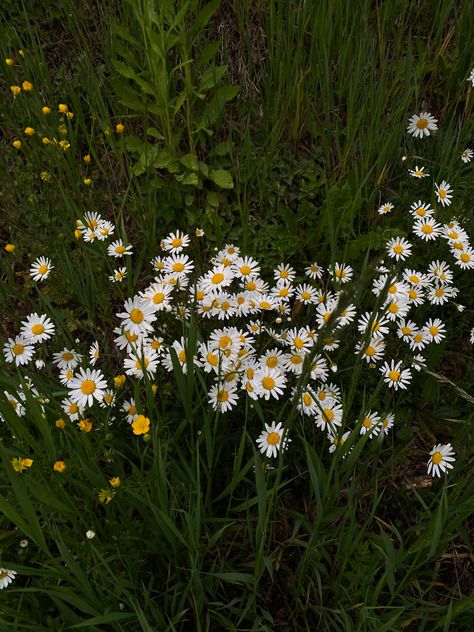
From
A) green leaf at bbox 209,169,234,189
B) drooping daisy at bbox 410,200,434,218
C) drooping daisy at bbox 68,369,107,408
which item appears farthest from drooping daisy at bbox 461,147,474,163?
drooping daisy at bbox 68,369,107,408

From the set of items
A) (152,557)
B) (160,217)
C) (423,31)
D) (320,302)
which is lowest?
(152,557)

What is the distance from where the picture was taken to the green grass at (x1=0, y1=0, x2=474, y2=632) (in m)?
1.50

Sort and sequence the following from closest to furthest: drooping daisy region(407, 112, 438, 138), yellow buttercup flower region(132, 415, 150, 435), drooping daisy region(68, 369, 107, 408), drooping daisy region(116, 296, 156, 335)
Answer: yellow buttercup flower region(132, 415, 150, 435) → drooping daisy region(68, 369, 107, 408) → drooping daisy region(116, 296, 156, 335) → drooping daisy region(407, 112, 438, 138)

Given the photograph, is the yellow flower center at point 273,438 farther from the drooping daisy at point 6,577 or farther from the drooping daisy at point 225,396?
the drooping daisy at point 6,577

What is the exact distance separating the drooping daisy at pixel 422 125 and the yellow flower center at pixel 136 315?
71.0 inches

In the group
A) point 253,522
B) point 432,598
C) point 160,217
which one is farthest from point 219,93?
point 432,598

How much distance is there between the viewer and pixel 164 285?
6.68 ft

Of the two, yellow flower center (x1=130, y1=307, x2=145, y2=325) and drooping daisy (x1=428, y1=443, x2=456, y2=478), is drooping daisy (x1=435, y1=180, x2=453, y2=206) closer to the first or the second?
drooping daisy (x1=428, y1=443, x2=456, y2=478)

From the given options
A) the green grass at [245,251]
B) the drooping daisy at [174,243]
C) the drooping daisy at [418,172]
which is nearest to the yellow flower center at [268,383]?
the green grass at [245,251]

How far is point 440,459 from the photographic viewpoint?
1911 mm

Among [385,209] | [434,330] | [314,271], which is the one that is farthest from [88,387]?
[385,209]

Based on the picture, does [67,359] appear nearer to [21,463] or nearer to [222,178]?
[21,463]

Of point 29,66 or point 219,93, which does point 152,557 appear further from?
point 29,66

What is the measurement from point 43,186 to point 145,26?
1010 millimetres
